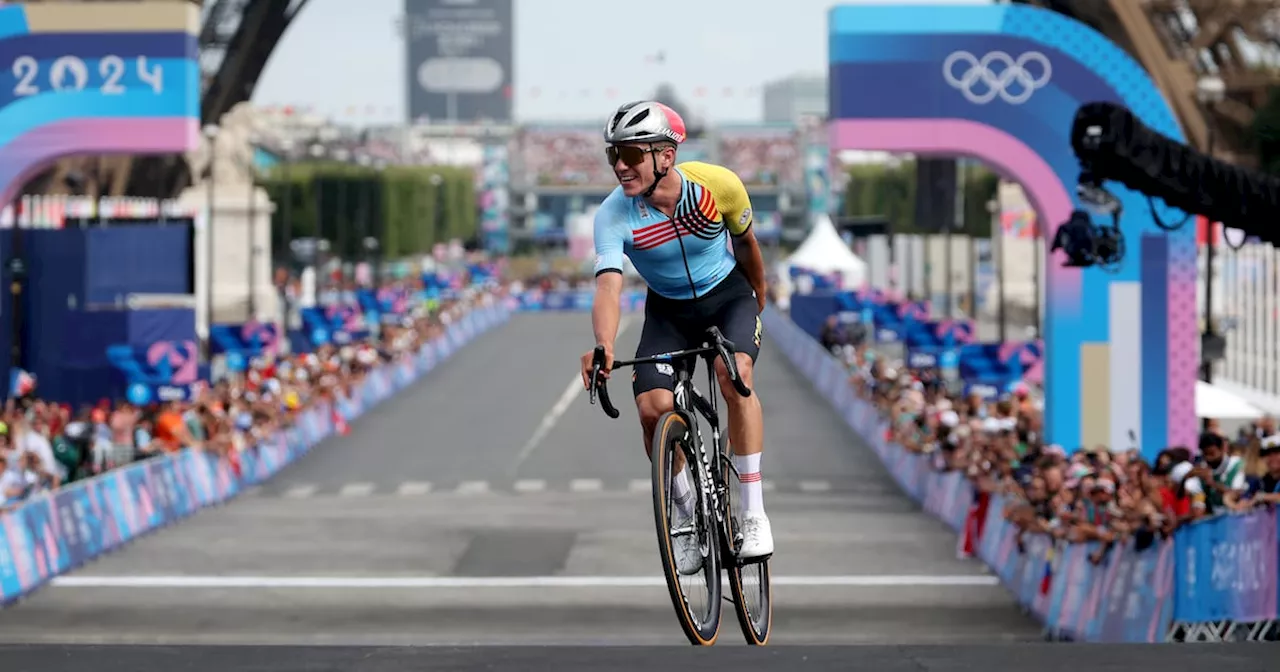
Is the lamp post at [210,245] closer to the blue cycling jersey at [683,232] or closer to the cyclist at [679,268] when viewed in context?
the cyclist at [679,268]

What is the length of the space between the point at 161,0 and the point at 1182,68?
27970mm

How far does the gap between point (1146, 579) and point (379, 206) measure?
3398 inches

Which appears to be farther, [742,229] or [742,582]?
[742,582]

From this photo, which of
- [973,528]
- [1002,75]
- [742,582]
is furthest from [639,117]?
[1002,75]

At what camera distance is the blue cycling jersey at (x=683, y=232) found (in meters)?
8.31

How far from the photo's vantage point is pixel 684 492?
8578 millimetres

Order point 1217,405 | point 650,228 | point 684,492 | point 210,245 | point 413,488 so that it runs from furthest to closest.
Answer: point 210,245
point 413,488
point 1217,405
point 684,492
point 650,228

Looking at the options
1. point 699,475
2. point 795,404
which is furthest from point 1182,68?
point 699,475

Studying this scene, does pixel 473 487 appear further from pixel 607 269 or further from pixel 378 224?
pixel 378 224

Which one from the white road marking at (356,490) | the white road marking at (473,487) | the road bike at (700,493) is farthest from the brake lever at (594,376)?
the white road marking at (473,487)

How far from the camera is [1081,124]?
21.7 metres

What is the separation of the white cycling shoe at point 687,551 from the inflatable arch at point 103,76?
89.9 ft

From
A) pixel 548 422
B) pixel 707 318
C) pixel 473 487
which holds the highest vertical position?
pixel 707 318

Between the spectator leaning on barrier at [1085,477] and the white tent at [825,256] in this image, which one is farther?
the white tent at [825,256]
